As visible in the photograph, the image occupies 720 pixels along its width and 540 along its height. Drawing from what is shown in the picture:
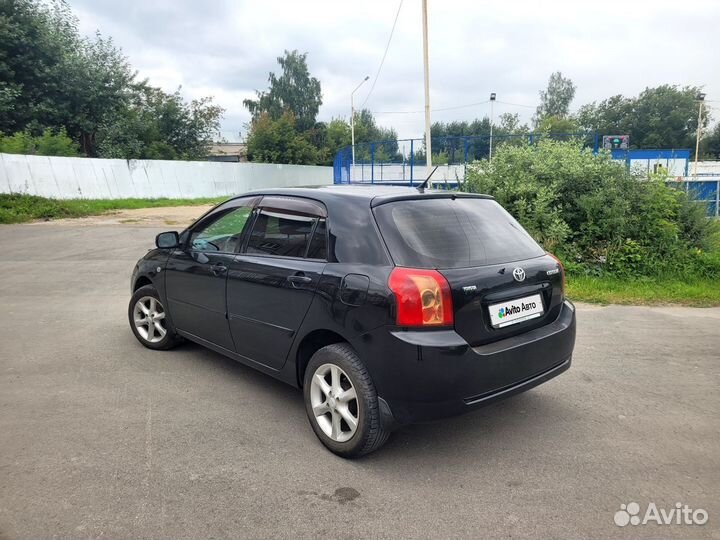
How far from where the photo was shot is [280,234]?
3645 millimetres

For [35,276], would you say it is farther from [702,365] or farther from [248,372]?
[702,365]

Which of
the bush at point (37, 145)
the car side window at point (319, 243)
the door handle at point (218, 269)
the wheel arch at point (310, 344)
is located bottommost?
the wheel arch at point (310, 344)

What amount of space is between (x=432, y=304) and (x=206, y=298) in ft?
6.92

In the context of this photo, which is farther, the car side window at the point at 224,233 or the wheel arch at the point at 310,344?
the car side window at the point at 224,233

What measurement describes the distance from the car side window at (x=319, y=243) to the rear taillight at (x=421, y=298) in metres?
0.62

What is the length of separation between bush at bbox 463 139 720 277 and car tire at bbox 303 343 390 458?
588cm

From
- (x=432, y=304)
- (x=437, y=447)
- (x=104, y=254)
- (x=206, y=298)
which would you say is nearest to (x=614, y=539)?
(x=437, y=447)

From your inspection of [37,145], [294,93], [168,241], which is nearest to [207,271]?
[168,241]

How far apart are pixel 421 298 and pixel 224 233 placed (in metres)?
2.10

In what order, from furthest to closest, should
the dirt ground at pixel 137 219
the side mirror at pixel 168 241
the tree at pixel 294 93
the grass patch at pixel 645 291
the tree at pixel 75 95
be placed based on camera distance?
the tree at pixel 294 93
the tree at pixel 75 95
the dirt ground at pixel 137 219
the grass patch at pixel 645 291
the side mirror at pixel 168 241

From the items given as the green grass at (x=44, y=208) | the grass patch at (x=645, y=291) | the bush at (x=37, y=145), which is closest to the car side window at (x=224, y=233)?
the grass patch at (x=645, y=291)

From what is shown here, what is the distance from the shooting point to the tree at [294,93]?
63625 mm

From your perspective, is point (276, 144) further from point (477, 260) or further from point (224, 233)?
point (477, 260)

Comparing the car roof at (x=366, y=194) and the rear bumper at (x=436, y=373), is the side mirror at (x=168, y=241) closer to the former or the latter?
the car roof at (x=366, y=194)
